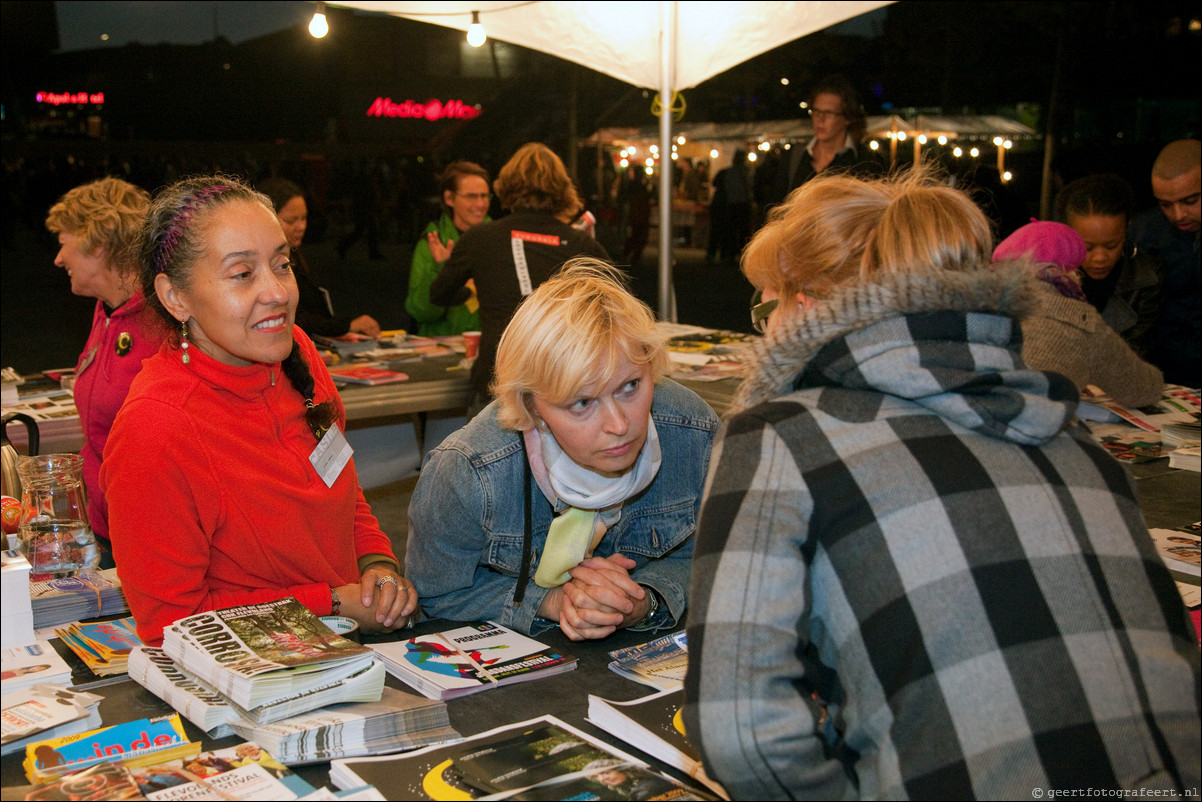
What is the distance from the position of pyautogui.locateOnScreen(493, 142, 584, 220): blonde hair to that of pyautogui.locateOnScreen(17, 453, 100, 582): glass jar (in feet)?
8.22

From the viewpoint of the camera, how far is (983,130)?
1163 cm

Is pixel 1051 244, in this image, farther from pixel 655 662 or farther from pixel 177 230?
pixel 177 230

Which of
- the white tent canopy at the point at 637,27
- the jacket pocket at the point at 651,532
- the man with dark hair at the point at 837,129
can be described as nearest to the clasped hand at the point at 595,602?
the jacket pocket at the point at 651,532

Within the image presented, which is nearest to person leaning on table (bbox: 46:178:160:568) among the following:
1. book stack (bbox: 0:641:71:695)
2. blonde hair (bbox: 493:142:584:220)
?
book stack (bbox: 0:641:71:695)

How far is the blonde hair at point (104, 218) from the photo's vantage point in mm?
2762

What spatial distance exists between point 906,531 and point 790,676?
194 mm

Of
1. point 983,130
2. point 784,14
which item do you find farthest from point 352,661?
point 983,130

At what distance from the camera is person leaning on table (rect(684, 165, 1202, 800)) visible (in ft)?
3.22

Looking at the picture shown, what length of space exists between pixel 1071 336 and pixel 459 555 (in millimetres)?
2020

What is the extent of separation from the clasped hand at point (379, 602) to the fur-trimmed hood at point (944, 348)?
96 centimetres

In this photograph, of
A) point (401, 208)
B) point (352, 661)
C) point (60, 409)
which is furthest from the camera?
point (401, 208)

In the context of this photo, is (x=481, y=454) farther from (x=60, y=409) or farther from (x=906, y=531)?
(x=60, y=409)

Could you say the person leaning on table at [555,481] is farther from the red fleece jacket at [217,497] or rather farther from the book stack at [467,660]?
the red fleece jacket at [217,497]

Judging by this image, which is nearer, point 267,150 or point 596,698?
point 596,698
